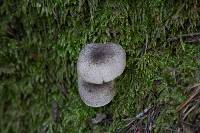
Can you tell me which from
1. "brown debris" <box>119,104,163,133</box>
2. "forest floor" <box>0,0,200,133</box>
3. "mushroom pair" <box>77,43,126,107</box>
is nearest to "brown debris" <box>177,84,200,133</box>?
"forest floor" <box>0,0,200,133</box>

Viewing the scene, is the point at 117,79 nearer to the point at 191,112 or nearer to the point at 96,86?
the point at 96,86

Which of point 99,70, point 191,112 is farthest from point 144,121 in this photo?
point 99,70

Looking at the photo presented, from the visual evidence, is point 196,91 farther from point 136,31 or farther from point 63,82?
point 63,82

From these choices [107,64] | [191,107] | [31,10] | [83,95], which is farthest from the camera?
[31,10]

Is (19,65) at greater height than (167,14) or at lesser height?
lesser

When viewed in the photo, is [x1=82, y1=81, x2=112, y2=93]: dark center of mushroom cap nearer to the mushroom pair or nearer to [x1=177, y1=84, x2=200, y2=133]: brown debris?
the mushroom pair

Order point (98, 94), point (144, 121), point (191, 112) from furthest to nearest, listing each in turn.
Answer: point (98, 94), point (144, 121), point (191, 112)

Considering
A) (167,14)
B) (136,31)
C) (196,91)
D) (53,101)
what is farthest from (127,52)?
(53,101)
